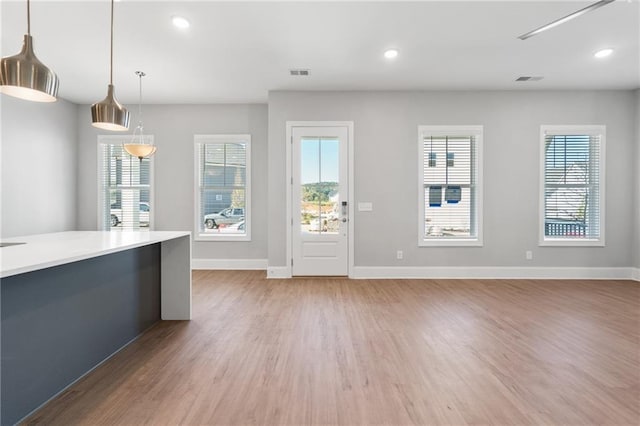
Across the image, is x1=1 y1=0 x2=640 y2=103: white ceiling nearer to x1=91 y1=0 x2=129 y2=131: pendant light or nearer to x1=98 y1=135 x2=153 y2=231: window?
x1=91 y1=0 x2=129 y2=131: pendant light

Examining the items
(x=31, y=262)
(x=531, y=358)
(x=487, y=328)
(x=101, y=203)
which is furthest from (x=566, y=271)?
(x=101, y=203)

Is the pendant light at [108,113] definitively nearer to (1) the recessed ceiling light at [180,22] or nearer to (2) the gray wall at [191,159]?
Answer: (1) the recessed ceiling light at [180,22]

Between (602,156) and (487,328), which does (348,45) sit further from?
(602,156)

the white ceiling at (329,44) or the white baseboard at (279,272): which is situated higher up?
the white ceiling at (329,44)

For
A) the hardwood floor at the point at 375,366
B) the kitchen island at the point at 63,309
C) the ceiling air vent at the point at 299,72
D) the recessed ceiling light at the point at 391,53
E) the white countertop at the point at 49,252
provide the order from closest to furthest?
the white countertop at the point at 49,252 → the kitchen island at the point at 63,309 → the hardwood floor at the point at 375,366 → the recessed ceiling light at the point at 391,53 → the ceiling air vent at the point at 299,72

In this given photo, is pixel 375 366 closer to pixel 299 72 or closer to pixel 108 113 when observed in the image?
pixel 108 113

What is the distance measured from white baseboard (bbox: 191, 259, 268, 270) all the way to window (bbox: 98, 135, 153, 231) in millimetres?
1192

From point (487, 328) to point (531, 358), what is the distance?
59 cm

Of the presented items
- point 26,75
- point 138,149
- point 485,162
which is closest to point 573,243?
point 485,162

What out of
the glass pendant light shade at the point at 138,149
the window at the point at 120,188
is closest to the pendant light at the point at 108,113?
the glass pendant light shade at the point at 138,149

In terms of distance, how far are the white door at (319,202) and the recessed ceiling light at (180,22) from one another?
85.3 inches

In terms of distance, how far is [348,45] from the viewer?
3.56 metres

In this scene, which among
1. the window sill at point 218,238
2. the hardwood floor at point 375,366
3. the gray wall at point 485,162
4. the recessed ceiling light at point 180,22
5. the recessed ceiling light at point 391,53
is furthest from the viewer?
the window sill at point 218,238

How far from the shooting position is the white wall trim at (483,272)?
4992 mm
